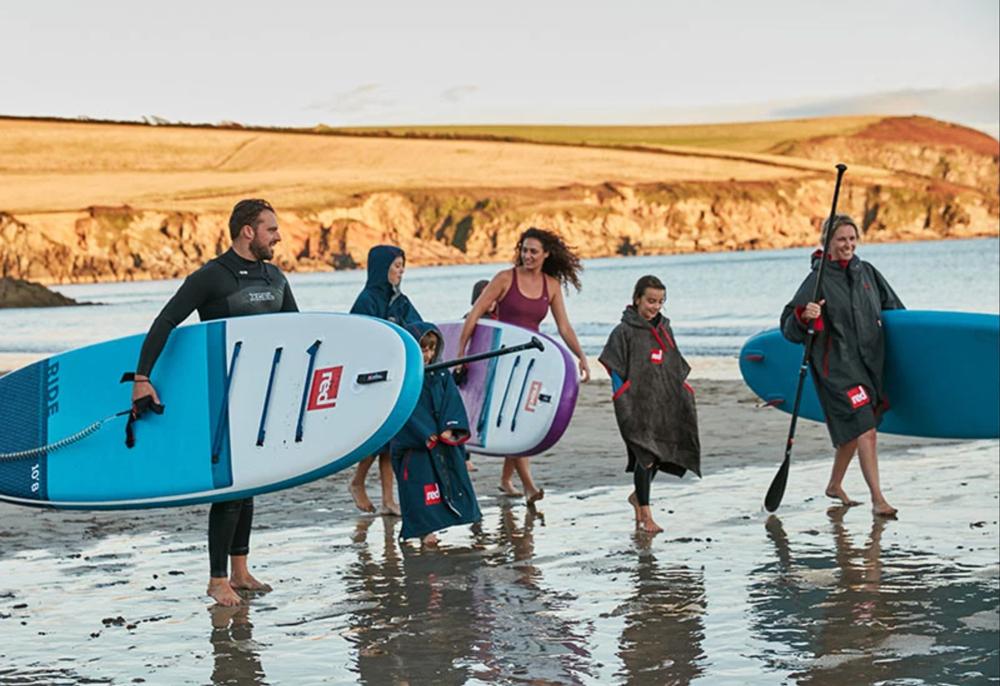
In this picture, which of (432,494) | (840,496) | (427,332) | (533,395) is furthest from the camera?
(533,395)

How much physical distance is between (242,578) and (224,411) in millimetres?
750

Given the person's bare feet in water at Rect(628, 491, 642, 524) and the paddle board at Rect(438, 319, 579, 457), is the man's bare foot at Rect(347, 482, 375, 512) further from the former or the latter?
the person's bare feet in water at Rect(628, 491, 642, 524)

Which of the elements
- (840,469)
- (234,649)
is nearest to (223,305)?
(234,649)

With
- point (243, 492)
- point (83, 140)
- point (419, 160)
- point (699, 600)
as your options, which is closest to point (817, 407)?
point (699, 600)

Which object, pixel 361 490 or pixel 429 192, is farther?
pixel 429 192

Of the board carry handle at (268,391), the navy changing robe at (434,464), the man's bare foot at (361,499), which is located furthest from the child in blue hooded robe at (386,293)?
the board carry handle at (268,391)

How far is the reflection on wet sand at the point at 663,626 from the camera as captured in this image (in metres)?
5.87

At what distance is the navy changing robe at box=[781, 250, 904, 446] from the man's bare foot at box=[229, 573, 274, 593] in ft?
11.3

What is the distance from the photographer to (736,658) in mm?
6027

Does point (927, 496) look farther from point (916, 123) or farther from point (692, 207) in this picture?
point (916, 123)

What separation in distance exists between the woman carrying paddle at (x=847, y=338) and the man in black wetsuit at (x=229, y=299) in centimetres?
327

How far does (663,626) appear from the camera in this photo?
21.4 feet

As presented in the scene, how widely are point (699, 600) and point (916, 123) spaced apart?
15430cm

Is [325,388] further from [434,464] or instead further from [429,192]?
[429,192]
